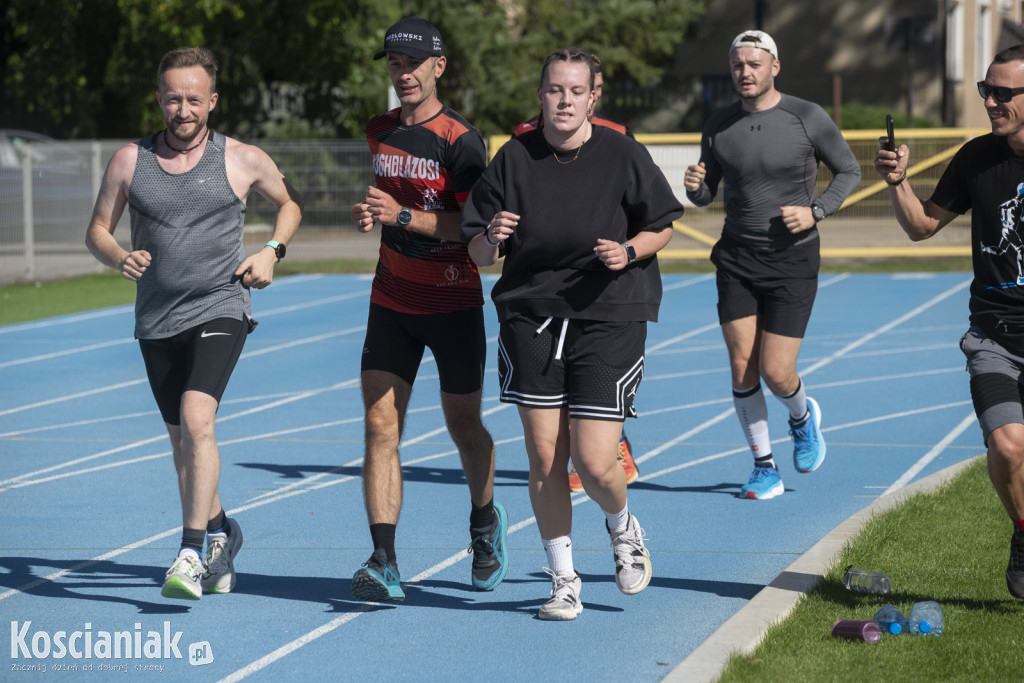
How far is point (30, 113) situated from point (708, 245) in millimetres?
16796

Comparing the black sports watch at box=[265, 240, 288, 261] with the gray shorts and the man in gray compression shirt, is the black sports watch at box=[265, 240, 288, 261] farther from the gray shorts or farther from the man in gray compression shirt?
the gray shorts

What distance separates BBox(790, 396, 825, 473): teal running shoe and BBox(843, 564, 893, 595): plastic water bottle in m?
2.45

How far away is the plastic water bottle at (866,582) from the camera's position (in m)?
5.61

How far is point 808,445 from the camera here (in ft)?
26.6

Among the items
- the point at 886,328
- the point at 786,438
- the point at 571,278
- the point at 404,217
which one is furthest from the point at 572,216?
the point at 886,328

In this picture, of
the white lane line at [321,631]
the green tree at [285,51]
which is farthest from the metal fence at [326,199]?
the white lane line at [321,631]

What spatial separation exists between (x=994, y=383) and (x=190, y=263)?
325cm

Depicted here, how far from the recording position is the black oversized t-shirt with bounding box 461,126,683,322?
17.1ft

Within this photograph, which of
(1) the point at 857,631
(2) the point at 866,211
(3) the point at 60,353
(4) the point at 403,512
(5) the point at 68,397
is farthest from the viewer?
(2) the point at 866,211

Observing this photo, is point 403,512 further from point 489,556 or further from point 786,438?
point 786,438

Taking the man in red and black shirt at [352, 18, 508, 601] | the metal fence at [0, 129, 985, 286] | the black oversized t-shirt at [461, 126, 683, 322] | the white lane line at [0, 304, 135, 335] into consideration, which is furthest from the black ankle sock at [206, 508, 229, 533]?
the metal fence at [0, 129, 985, 286]

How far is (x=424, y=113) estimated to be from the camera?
5.86 metres

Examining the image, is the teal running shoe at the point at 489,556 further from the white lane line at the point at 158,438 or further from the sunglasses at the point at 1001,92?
the white lane line at the point at 158,438

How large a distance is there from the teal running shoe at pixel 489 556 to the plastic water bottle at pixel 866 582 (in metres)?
1.42
